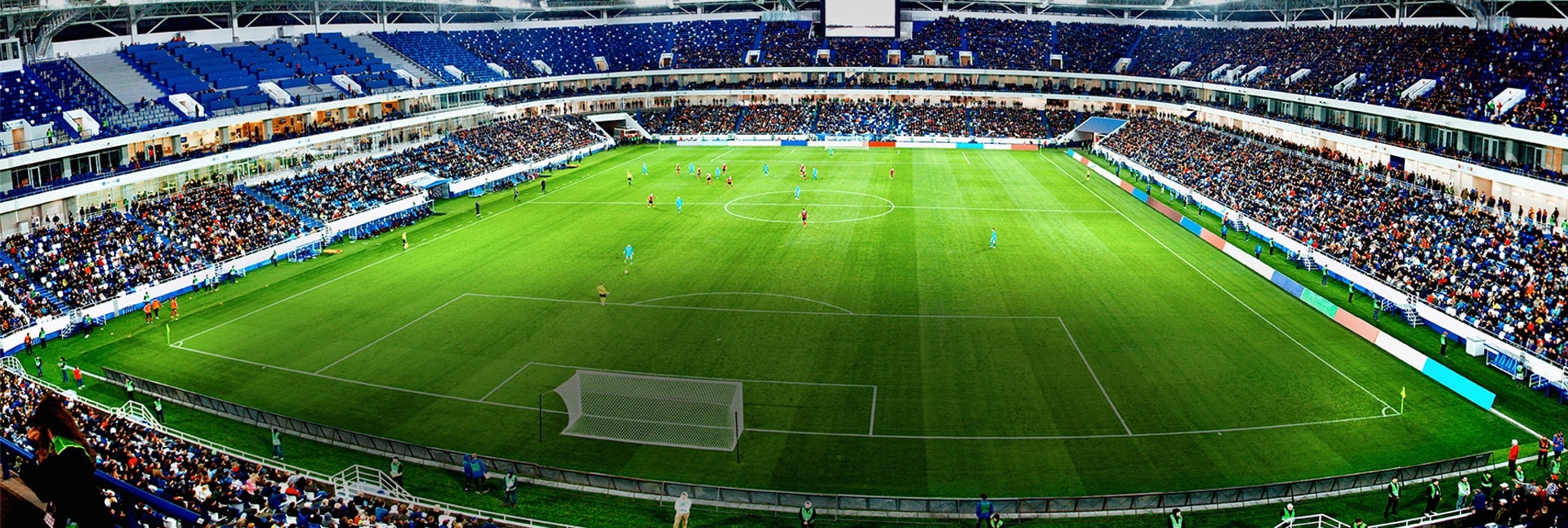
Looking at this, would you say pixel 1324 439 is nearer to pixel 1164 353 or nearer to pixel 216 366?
pixel 1164 353

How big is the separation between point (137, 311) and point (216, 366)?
1010 centimetres

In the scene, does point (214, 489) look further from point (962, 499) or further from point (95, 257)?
point (95, 257)

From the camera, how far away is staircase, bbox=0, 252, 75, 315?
39575 millimetres

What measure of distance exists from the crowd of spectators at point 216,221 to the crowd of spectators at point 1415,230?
4966 cm

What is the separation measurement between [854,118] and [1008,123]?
15.3m

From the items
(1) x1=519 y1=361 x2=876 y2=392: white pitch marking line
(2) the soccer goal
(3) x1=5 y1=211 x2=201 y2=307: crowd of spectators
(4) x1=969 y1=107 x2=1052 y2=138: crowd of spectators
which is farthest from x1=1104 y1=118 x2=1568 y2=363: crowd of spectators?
(3) x1=5 y1=211 x2=201 y2=307: crowd of spectators

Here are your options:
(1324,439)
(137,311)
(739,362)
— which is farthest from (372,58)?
(1324,439)

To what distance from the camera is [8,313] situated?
3753cm

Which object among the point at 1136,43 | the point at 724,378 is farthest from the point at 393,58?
the point at 1136,43

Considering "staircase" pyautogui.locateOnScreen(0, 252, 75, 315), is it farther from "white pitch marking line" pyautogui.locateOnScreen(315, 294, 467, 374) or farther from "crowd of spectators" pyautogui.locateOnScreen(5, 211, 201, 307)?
"white pitch marking line" pyautogui.locateOnScreen(315, 294, 467, 374)

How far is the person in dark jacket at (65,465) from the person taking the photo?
10.7 m

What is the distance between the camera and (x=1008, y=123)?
339 ft

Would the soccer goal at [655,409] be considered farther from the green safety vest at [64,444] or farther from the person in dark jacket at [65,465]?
the green safety vest at [64,444]

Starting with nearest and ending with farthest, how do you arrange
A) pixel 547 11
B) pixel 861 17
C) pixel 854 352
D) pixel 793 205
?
pixel 854 352
pixel 793 205
pixel 861 17
pixel 547 11
